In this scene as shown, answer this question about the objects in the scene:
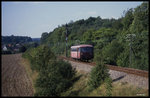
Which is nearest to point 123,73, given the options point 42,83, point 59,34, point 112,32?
point 42,83

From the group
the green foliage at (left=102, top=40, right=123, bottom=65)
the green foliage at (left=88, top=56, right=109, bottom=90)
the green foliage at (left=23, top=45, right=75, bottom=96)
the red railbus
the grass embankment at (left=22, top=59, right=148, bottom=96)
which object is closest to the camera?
the grass embankment at (left=22, top=59, right=148, bottom=96)

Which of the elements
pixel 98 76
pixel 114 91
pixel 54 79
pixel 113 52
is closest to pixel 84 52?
pixel 113 52

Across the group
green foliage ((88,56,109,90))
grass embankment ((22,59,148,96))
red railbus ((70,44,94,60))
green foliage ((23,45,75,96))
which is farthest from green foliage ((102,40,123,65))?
green foliage ((88,56,109,90))

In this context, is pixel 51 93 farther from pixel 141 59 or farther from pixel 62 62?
pixel 141 59

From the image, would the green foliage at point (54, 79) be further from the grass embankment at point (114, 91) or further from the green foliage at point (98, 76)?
the green foliage at point (98, 76)

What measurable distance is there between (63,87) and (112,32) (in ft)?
88.9

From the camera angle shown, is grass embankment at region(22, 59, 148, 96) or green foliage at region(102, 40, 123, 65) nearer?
grass embankment at region(22, 59, 148, 96)

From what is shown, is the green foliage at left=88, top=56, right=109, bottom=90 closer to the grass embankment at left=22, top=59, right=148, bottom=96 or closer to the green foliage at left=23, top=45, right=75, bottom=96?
the grass embankment at left=22, top=59, right=148, bottom=96

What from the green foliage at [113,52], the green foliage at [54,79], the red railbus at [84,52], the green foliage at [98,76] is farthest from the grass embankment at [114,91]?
the green foliage at [113,52]

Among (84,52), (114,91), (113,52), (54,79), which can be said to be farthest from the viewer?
(113,52)

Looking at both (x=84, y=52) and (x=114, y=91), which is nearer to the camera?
(x=114, y=91)

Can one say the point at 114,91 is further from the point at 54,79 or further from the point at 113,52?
the point at 113,52

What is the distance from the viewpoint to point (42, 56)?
30562 mm

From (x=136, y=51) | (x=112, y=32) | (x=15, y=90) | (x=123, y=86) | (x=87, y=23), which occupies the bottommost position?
(x=15, y=90)
